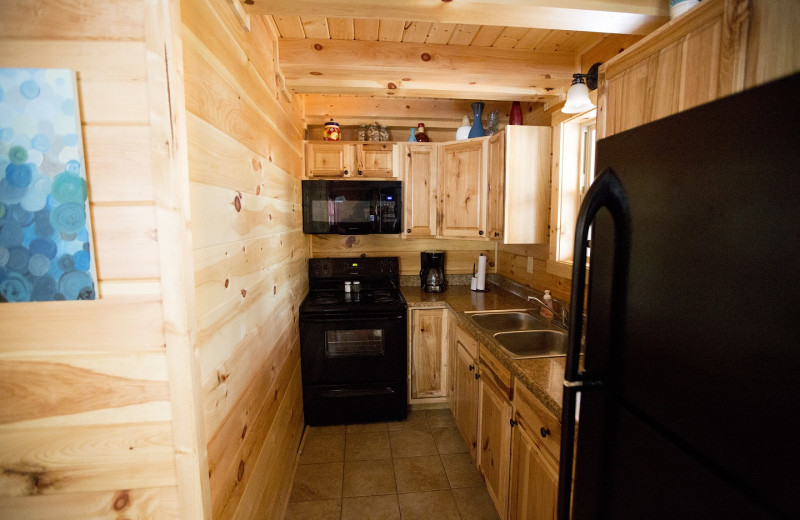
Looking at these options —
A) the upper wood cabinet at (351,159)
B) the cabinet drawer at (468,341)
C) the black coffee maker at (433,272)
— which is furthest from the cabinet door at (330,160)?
the cabinet drawer at (468,341)

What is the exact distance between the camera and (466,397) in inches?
87.9

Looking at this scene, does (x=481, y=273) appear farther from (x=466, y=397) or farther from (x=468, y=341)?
(x=466, y=397)

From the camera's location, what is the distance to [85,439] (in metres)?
0.87

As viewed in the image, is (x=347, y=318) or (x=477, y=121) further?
(x=477, y=121)

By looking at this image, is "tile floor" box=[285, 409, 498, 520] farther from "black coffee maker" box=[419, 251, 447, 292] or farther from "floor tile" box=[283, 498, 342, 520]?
"black coffee maker" box=[419, 251, 447, 292]

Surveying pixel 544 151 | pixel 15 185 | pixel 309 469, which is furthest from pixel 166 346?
pixel 544 151

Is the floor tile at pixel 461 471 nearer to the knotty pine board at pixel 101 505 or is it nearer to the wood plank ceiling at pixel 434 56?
the knotty pine board at pixel 101 505

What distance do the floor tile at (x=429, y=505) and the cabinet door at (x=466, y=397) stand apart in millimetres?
287

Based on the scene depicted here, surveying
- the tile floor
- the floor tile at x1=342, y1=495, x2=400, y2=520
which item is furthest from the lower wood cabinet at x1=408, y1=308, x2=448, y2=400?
the floor tile at x1=342, y1=495, x2=400, y2=520

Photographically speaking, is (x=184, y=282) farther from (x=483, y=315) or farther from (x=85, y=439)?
(x=483, y=315)

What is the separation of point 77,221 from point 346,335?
1876 millimetres

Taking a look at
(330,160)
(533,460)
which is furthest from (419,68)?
(533,460)

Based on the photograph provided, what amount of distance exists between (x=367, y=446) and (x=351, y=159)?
2.15 m

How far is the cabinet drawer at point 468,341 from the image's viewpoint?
2.04 meters
